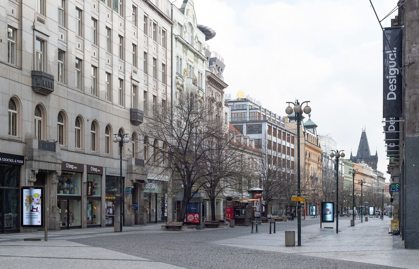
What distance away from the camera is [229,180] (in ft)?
189

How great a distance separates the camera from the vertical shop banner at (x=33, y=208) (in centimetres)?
2977

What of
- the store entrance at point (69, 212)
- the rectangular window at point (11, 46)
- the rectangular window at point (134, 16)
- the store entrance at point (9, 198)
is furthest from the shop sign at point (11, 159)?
the rectangular window at point (134, 16)

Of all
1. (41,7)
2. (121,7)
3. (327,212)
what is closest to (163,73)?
(121,7)

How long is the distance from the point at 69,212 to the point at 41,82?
10506mm

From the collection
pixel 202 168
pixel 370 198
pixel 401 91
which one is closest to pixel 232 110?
pixel 370 198

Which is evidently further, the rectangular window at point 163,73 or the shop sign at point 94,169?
the rectangular window at point 163,73

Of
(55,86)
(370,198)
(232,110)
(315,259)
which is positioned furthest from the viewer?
(370,198)

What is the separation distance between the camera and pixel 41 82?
40.7 m

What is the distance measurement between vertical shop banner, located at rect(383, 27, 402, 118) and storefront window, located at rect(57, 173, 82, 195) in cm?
2388

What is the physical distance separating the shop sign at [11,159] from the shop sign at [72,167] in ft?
19.0

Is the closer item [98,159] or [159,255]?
[159,255]

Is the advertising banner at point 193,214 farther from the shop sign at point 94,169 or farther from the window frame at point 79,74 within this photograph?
the window frame at point 79,74

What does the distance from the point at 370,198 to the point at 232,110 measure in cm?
6286

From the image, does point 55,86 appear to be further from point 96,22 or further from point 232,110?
point 232,110
